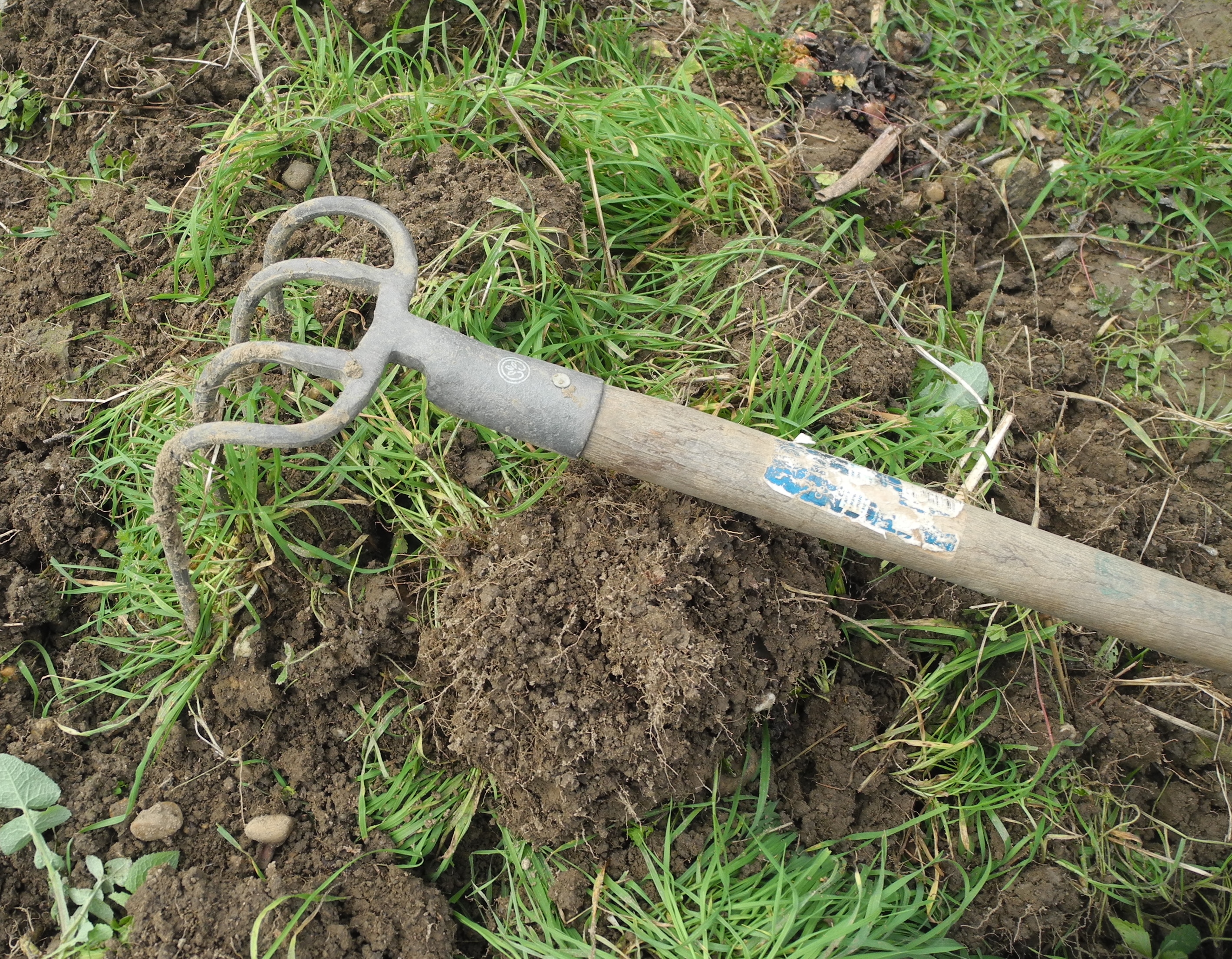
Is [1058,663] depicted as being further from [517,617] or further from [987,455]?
[517,617]

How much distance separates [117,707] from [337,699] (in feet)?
1.87

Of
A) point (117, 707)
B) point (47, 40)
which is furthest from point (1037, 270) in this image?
point (47, 40)

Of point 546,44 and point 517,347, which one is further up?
point 546,44

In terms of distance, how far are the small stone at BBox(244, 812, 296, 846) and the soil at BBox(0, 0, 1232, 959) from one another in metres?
0.03

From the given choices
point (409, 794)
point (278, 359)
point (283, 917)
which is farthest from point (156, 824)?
point (278, 359)

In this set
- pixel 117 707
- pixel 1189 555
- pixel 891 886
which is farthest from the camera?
pixel 1189 555

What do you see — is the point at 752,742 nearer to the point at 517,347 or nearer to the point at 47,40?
the point at 517,347

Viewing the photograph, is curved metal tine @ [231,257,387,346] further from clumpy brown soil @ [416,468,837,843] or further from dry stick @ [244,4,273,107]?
dry stick @ [244,4,273,107]

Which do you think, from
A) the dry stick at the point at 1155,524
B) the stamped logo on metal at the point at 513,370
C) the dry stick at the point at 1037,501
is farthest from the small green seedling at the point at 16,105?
the dry stick at the point at 1155,524

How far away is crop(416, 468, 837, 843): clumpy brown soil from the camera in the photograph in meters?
1.84

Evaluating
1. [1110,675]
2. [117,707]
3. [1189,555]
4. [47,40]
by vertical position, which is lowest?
[117,707]

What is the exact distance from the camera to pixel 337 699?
6.64 feet

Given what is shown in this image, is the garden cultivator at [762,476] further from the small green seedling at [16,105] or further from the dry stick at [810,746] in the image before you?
the small green seedling at [16,105]

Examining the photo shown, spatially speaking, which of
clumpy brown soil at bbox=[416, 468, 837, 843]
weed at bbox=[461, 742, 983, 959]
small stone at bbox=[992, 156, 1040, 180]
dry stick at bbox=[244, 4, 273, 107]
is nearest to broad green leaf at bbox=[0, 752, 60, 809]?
clumpy brown soil at bbox=[416, 468, 837, 843]
